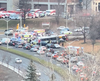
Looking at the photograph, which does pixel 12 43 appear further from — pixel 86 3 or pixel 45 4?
pixel 86 3

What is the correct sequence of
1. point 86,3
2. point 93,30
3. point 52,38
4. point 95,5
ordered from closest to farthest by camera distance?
1. point 93,30
2. point 52,38
3. point 86,3
4. point 95,5

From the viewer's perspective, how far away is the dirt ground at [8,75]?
22875mm

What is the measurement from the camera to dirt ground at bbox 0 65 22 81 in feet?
75.0

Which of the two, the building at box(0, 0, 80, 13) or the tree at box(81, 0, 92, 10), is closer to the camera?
the building at box(0, 0, 80, 13)

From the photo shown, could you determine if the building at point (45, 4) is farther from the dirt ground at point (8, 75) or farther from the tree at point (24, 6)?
the dirt ground at point (8, 75)

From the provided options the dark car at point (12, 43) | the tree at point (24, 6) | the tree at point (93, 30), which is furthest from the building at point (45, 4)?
the dark car at point (12, 43)

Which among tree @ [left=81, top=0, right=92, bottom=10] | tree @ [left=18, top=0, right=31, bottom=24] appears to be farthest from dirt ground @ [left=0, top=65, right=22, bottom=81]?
tree @ [left=81, top=0, right=92, bottom=10]

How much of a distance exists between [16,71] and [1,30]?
923 inches

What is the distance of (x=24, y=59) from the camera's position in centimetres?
2962

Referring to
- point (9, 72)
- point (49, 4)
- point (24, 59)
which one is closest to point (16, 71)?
point (9, 72)

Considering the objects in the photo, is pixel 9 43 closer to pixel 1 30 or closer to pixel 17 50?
pixel 17 50

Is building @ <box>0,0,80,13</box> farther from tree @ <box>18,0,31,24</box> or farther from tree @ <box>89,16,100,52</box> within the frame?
tree @ <box>89,16,100,52</box>

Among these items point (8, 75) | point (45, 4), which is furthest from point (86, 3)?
point (8, 75)

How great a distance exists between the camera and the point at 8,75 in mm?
23969
